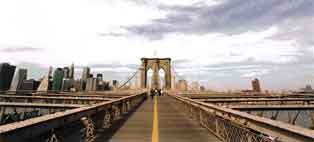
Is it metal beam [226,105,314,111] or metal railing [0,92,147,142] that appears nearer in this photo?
metal railing [0,92,147,142]

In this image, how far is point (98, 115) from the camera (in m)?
6.57

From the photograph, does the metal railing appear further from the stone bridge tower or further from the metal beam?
the stone bridge tower

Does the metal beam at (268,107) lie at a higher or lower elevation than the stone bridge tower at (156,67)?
lower

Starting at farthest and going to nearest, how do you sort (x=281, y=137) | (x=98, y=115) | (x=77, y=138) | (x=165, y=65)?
(x=165, y=65) < (x=98, y=115) < (x=77, y=138) < (x=281, y=137)

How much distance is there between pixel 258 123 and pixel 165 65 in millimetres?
73750

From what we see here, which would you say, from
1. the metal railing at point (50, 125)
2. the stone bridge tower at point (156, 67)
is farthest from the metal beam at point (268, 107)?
the stone bridge tower at point (156, 67)

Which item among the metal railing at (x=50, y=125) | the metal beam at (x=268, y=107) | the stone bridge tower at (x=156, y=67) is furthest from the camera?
→ the stone bridge tower at (x=156, y=67)

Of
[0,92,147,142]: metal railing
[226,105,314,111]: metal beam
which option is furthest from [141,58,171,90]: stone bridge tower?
[0,92,147,142]: metal railing

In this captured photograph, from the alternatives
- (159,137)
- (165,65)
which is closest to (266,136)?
(159,137)

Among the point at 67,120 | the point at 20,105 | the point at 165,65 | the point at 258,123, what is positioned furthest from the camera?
the point at 165,65

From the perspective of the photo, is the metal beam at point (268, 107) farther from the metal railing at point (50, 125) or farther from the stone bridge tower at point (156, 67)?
the stone bridge tower at point (156, 67)

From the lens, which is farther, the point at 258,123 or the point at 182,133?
the point at 182,133

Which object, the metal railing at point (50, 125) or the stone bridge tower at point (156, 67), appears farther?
the stone bridge tower at point (156, 67)

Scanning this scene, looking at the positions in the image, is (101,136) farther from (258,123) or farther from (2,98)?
(2,98)
